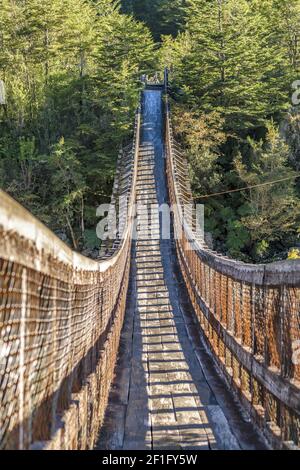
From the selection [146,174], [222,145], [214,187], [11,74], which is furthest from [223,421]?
→ [11,74]

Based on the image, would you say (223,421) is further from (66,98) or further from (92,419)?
(66,98)

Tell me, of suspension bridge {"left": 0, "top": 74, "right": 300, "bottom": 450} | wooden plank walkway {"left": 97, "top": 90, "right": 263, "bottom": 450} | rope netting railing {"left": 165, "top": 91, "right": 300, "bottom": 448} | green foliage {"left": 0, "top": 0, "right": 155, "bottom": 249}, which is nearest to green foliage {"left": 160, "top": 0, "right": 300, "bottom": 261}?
green foliage {"left": 0, "top": 0, "right": 155, "bottom": 249}

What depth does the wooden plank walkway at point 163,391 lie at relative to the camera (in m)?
2.83

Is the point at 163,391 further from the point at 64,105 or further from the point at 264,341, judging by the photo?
the point at 64,105

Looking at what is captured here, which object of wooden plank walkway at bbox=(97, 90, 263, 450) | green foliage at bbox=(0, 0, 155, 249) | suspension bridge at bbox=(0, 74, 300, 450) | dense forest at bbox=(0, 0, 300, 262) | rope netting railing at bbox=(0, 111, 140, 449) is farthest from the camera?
green foliage at bbox=(0, 0, 155, 249)

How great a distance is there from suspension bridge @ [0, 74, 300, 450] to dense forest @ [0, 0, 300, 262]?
1215 centimetres

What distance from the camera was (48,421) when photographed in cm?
180

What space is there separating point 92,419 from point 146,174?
15356 millimetres

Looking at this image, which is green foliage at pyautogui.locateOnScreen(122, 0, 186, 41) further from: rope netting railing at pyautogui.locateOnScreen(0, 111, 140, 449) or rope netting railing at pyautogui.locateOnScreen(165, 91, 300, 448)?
rope netting railing at pyautogui.locateOnScreen(0, 111, 140, 449)

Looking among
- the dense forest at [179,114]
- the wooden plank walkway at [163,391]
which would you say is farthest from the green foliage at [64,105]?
the wooden plank walkway at [163,391]

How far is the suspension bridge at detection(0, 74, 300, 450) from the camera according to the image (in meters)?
1.40

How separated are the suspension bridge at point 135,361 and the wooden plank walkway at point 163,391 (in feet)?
0.04

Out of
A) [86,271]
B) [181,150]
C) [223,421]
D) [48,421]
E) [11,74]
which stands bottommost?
[223,421]

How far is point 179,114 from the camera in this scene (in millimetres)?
21078
